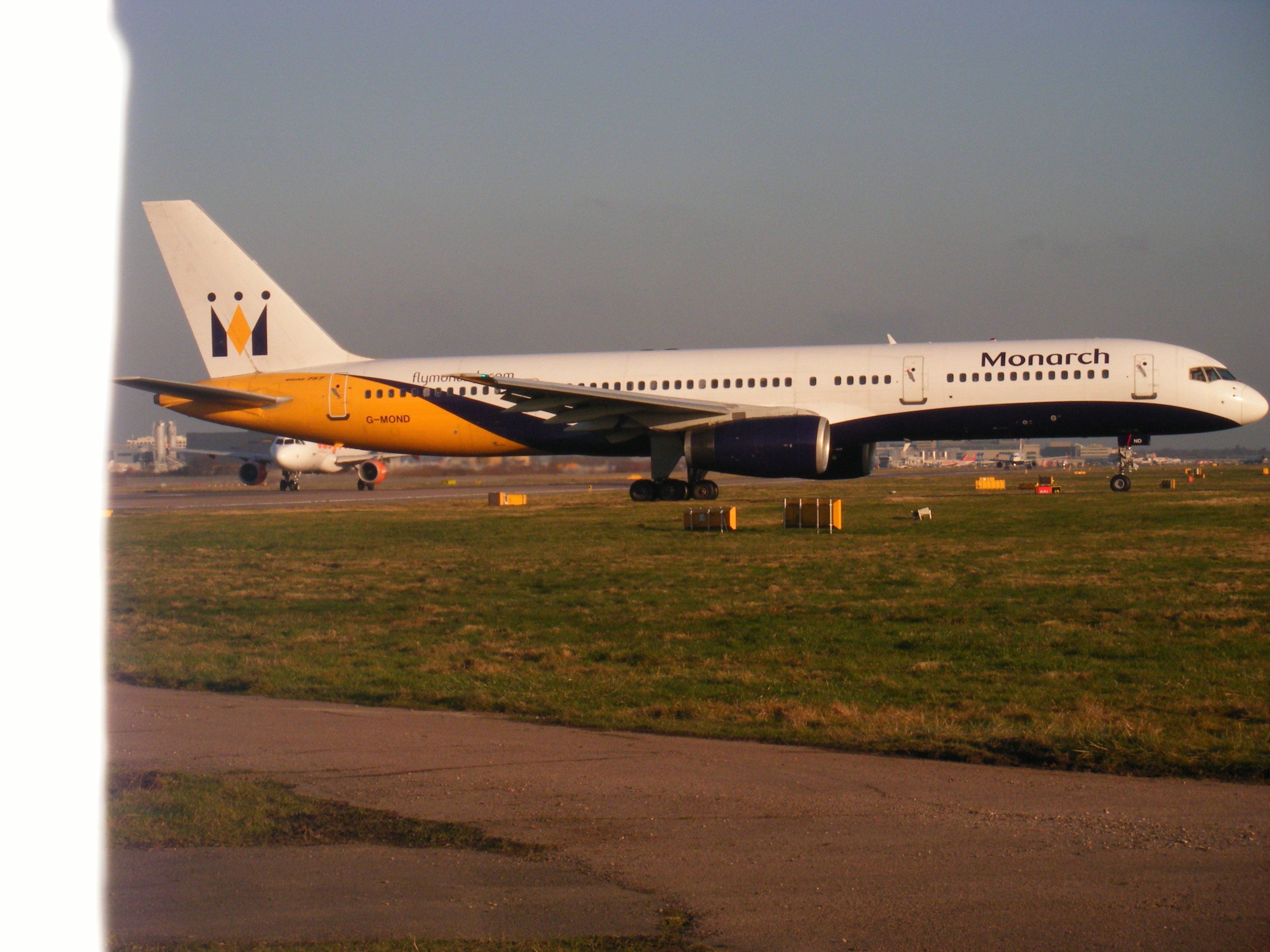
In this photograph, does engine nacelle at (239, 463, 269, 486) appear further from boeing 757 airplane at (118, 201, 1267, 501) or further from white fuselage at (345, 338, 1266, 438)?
white fuselage at (345, 338, 1266, 438)

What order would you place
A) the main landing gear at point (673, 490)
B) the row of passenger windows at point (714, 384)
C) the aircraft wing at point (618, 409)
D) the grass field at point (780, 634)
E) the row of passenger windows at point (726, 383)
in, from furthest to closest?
the main landing gear at point (673, 490), the row of passenger windows at point (726, 383), the row of passenger windows at point (714, 384), the aircraft wing at point (618, 409), the grass field at point (780, 634)

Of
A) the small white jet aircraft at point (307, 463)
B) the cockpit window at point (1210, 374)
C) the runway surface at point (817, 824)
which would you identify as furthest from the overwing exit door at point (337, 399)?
the runway surface at point (817, 824)

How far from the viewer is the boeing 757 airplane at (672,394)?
27.0 metres

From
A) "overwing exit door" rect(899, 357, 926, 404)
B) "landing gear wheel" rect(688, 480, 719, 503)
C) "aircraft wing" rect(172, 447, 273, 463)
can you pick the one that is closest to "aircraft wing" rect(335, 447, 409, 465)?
"aircraft wing" rect(172, 447, 273, 463)

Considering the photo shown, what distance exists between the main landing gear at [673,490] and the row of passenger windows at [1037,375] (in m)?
6.80

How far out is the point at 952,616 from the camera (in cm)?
1198

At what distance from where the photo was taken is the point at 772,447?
2559 centimetres

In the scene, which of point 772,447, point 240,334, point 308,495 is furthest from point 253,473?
point 772,447

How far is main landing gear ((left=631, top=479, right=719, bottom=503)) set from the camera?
29.7m

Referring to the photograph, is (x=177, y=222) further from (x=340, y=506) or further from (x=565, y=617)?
(x=565, y=617)

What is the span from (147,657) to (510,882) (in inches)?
284

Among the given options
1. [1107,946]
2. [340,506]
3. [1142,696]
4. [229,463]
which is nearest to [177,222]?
[340,506]

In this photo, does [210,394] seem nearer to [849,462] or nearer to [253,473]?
[849,462]

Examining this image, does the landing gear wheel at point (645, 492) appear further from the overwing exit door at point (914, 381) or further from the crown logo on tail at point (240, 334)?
the crown logo on tail at point (240, 334)
